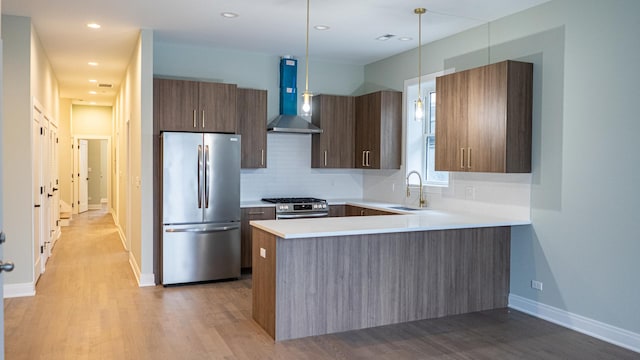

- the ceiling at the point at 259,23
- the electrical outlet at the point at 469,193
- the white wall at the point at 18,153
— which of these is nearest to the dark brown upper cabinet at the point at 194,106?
the ceiling at the point at 259,23

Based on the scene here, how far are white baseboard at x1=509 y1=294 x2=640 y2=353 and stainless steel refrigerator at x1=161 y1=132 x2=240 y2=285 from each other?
311cm

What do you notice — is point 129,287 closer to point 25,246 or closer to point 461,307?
point 25,246

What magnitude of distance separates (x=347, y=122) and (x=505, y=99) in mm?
2752

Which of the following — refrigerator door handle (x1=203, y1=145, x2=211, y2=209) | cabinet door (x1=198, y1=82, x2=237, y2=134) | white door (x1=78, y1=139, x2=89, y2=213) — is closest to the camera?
refrigerator door handle (x1=203, y1=145, x2=211, y2=209)

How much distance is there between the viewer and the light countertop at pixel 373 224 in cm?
381

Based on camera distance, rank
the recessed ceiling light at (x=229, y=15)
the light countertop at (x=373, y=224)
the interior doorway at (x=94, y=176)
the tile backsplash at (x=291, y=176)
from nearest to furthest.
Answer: the light countertop at (x=373, y=224) → the recessed ceiling light at (x=229, y=15) → the tile backsplash at (x=291, y=176) → the interior doorway at (x=94, y=176)

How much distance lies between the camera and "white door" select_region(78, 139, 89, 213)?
14.1 metres

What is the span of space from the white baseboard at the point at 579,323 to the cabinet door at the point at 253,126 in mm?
3376

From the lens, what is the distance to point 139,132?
Result: 5.79 m

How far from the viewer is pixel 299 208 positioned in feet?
20.7

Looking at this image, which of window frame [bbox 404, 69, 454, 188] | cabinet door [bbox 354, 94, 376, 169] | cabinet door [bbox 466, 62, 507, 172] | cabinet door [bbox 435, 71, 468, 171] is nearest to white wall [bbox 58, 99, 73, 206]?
cabinet door [bbox 354, 94, 376, 169]

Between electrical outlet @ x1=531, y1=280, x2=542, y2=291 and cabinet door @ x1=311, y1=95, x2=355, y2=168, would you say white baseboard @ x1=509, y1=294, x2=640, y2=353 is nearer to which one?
electrical outlet @ x1=531, y1=280, x2=542, y2=291

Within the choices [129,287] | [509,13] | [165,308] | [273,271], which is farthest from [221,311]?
[509,13]

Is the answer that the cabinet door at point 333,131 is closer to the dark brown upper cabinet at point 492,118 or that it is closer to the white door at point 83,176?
the dark brown upper cabinet at point 492,118
